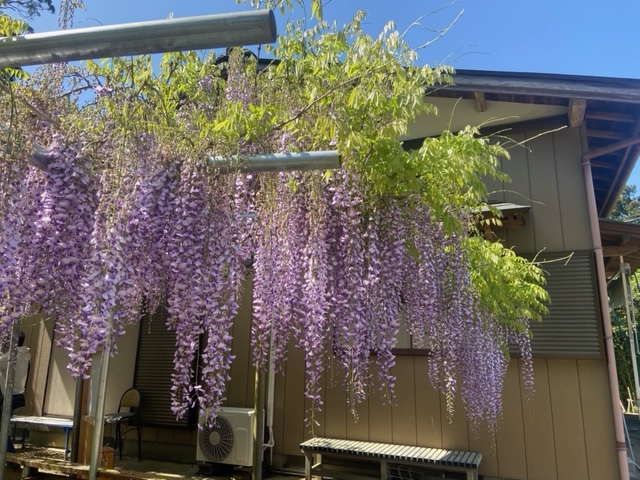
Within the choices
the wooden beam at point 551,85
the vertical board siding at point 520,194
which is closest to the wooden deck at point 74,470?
the vertical board siding at point 520,194

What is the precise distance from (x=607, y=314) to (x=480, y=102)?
2450 millimetres

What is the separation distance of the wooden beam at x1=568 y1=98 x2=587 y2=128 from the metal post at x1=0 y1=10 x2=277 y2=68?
14.4ft

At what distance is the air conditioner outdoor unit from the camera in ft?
15.8

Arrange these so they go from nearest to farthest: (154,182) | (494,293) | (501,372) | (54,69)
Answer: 1. (154,182)
2. (54,69)
3. (494,293)
4. (501,372)

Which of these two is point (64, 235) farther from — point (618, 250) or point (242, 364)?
point (618, 250)

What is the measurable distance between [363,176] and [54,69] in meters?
1.64

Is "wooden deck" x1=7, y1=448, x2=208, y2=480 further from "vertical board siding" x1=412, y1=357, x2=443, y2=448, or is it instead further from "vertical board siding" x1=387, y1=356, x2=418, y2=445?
"vertical board siding" x1=412, y1=357, x2=443, y2=448

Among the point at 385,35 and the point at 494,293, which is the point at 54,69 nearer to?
the point at 385,35

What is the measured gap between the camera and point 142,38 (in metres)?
1.32

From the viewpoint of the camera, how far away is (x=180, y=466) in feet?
17.7

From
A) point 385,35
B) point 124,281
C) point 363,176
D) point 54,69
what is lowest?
point 124,281

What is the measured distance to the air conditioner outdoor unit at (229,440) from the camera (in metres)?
4.83

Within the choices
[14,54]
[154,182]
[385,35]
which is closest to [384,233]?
[385,35]

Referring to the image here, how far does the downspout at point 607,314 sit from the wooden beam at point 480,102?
112 cm
